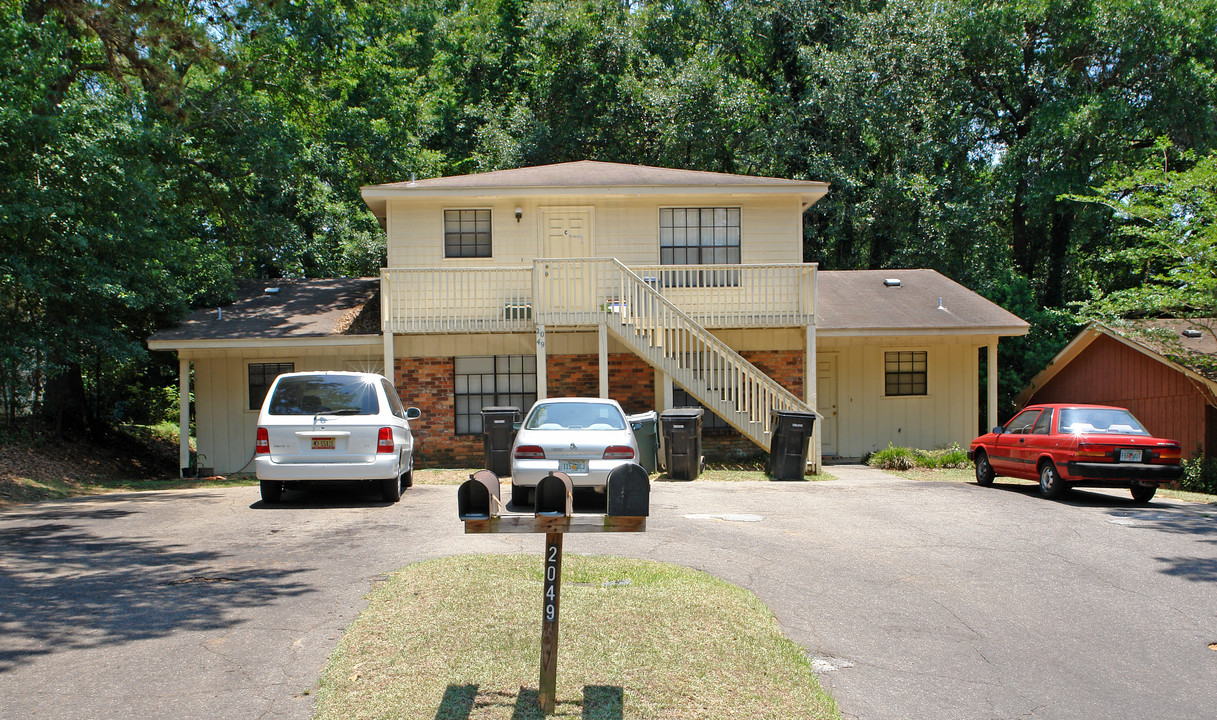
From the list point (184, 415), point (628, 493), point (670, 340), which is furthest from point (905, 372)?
point (628, 493)

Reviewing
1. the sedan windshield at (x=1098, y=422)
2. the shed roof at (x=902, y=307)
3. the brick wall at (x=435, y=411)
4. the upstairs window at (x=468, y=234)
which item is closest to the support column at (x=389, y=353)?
the brick wall at (x=435, y=411)

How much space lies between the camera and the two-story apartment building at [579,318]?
18.0 metres

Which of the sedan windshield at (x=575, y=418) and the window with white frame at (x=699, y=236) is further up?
the window with white frame at (x=699, y=236)

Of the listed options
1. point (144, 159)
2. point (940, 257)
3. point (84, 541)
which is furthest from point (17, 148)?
point (940, 257)

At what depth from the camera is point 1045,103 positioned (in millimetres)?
27797

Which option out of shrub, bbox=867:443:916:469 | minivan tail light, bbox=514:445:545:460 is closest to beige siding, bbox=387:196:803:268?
shrub, bbox=867:443:916:469

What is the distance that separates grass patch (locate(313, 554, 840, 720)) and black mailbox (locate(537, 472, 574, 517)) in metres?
1.03

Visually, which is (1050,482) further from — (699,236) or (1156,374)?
(699,236)

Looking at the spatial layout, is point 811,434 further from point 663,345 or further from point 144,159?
point 144,159

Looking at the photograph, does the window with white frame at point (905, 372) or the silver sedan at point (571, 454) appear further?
the window with white frame at point (905, 372)

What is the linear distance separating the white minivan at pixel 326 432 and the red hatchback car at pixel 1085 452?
373 inches

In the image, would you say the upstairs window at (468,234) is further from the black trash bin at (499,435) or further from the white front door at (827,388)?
the white front door at (827,388)

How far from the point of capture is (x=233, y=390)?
19.3 metres

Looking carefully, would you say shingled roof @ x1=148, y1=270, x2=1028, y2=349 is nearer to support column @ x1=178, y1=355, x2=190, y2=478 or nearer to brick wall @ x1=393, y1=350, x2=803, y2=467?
support column @ x1=178, y1=355, x2=190, y2=478
